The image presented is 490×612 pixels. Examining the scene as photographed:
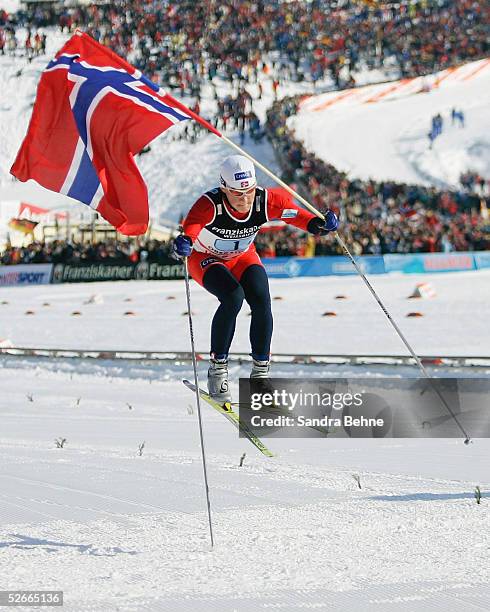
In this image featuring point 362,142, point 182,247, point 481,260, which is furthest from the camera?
point 362,142

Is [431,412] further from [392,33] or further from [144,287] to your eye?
[392,33]

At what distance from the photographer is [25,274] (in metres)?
30.4

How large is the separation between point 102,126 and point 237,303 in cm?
193

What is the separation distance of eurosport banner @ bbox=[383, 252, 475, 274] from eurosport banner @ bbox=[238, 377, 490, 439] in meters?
18.3

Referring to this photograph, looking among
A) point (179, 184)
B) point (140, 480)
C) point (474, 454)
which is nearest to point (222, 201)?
point (140, 480)

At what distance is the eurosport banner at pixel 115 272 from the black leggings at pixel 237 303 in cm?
1969

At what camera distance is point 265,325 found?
7.43m

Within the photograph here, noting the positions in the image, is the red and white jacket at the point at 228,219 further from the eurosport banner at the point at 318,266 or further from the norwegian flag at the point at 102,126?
the eurosport banner at the point at 318,266

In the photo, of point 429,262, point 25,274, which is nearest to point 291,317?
point 429,262

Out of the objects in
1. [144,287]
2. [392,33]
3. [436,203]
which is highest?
[392,33]

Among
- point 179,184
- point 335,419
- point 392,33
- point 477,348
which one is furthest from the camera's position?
point 392,33

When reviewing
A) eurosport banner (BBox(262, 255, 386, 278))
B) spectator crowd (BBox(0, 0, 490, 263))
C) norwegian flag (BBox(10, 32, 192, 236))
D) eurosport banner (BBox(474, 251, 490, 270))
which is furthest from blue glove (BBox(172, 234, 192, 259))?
spectator crowd (BBox(0, 0, 490, 263))

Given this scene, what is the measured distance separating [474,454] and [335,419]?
1868 millimetres

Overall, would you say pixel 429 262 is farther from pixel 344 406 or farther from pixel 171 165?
pixel 344 406
